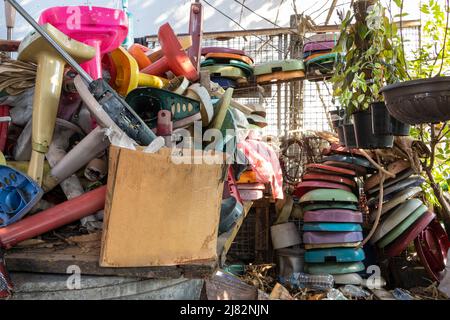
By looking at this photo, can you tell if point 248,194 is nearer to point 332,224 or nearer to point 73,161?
point 332,224

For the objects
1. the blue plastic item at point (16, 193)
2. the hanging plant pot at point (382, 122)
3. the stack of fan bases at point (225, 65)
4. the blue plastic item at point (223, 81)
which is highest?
the stack of fan bases at point (225, 65)

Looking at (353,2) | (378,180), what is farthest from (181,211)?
(378,180)

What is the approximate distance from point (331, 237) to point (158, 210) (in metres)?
2.26

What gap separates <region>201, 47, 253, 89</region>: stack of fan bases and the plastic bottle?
66.1 inches

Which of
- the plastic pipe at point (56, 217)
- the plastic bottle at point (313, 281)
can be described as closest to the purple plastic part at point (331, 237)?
the plastic bottle at point (313, 281)

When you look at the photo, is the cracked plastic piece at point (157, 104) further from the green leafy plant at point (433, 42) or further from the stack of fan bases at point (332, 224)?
the stack of fan bases at point (332, 224)

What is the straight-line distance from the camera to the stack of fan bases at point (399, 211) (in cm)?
340

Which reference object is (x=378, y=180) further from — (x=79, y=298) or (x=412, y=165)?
(x=79, y=298)

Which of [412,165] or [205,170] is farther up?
[412,165]

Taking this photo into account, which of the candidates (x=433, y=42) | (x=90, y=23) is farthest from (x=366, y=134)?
(x=90, y=23)

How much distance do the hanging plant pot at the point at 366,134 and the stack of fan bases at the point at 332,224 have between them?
3.15 feet

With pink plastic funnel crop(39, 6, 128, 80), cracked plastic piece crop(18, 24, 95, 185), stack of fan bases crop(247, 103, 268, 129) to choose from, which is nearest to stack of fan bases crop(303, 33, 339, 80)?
stack of fan bases crop(247, 103, 268, 129)

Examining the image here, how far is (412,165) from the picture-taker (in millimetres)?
3232
